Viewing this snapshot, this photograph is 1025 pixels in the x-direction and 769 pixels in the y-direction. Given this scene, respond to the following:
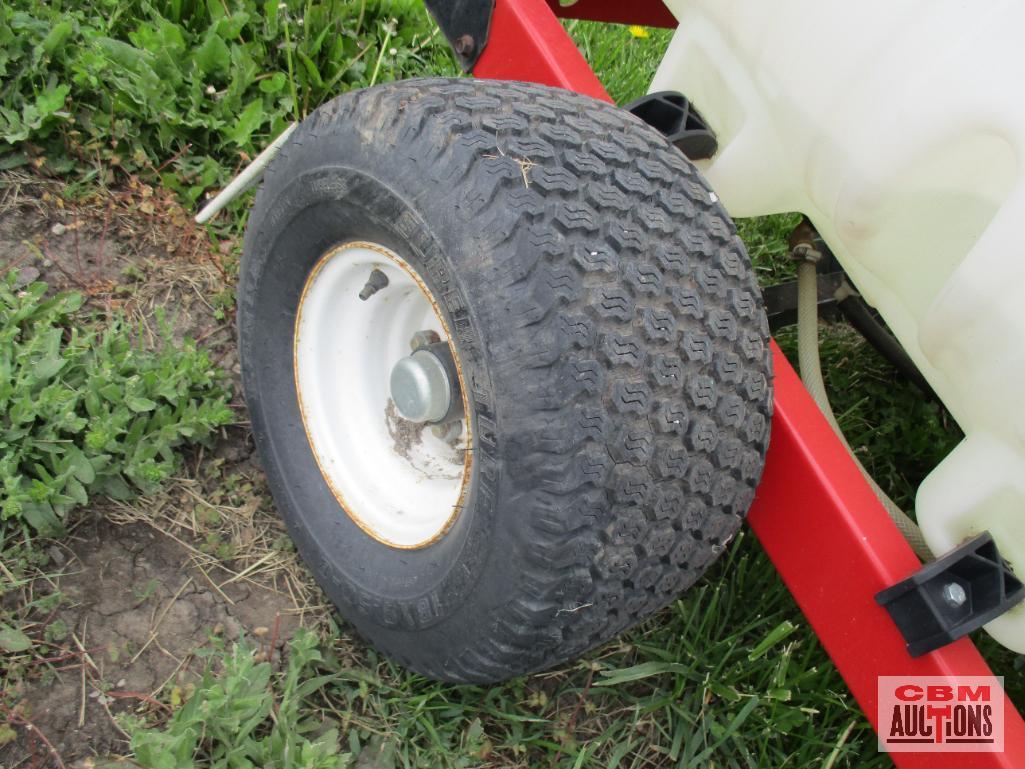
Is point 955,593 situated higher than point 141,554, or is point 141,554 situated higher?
point 955,593

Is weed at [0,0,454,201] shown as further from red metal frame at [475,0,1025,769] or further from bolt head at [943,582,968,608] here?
bolt head at [943,582,968,608]

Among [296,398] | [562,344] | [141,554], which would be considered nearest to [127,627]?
[141,554]

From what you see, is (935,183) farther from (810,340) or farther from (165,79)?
(165,79)

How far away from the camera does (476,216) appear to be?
46.9 inches

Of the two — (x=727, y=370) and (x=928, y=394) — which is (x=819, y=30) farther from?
(x=928, y=394)

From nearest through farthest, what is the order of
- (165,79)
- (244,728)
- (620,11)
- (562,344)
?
(562,344), (244,728), (620,11), (165,79)

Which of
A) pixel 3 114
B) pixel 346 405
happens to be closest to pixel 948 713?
pixel 346 405

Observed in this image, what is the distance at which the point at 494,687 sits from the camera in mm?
1704

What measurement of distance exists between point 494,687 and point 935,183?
1.09 metres

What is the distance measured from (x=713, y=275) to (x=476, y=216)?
1.07 feet

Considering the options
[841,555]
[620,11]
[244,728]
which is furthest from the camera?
[620,11]

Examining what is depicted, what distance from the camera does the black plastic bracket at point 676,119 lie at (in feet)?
5.25
